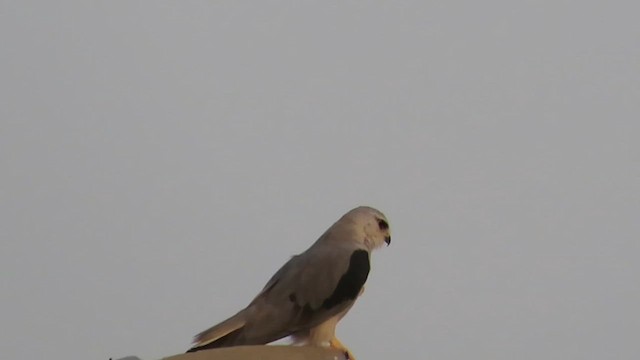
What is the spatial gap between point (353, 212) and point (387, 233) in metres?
0.13

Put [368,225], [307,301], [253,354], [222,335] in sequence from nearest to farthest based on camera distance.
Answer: [253,354], [222,335], [307,301], [368,225]

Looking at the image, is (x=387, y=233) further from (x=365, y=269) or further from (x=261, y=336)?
(x=261, y=336)

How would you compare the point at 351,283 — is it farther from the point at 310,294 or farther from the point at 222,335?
the point at 222,335

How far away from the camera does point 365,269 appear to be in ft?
8.30

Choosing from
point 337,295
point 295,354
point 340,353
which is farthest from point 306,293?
point 295,354

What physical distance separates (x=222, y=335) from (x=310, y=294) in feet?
0.93

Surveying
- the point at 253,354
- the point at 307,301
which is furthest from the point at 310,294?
the point at 253,354

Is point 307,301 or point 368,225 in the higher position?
point 368,225

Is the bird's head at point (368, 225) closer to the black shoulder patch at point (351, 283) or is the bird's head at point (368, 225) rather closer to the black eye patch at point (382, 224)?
the black eye patch at point (382, 224)

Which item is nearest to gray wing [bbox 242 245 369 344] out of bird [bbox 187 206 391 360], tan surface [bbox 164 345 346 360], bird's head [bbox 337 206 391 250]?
bird [bbox 187 206 391 360]

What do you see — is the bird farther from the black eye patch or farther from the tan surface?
the tan surface

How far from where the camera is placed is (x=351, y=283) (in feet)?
8.19

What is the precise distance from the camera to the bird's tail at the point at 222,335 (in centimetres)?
228

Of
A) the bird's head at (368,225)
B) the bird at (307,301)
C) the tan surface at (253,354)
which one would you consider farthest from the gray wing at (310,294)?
the tan surface at (253,354)
